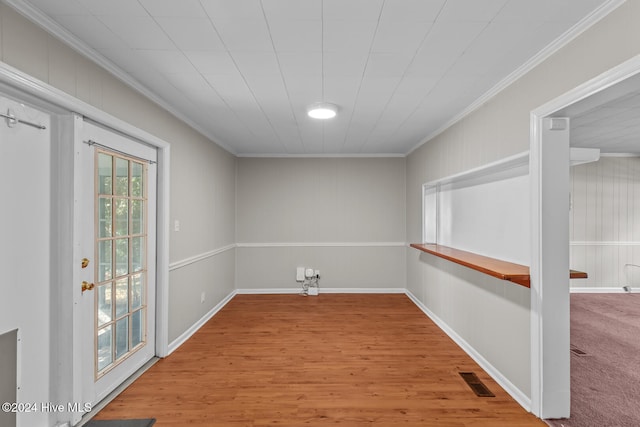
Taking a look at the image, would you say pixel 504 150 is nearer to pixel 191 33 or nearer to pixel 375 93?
pixel 375 93

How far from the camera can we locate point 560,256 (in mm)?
2100

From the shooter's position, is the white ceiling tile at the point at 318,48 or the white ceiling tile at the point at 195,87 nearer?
the white ceiling tile at the point at 318,48

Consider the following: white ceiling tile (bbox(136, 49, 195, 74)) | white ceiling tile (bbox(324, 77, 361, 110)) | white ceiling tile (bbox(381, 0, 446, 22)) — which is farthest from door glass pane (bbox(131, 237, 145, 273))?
white ceiling tile (bbox(381, 0, 446, 22))

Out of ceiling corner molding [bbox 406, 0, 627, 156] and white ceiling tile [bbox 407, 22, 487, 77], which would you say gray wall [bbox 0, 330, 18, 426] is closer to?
white ceiling tile [bbox 407, 22, 487, 77]

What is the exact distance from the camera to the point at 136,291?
8.91ft

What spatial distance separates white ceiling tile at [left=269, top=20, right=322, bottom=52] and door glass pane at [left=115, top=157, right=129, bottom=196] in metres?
1.54

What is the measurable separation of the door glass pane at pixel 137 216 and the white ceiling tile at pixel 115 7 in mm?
1465

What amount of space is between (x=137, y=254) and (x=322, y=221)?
3272mm

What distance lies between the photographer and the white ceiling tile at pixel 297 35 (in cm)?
172

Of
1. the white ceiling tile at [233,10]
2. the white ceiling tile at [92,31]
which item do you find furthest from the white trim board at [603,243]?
the white ceiling tile at [92,31]

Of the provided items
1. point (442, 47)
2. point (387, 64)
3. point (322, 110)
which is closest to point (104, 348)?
point (322, 110)

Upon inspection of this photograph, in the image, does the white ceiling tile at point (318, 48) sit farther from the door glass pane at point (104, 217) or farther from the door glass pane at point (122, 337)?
the door glass pane at point (122, 337)

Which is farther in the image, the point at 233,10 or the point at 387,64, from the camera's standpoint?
the point at 387,64

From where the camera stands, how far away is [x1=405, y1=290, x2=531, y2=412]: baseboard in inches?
89.2
